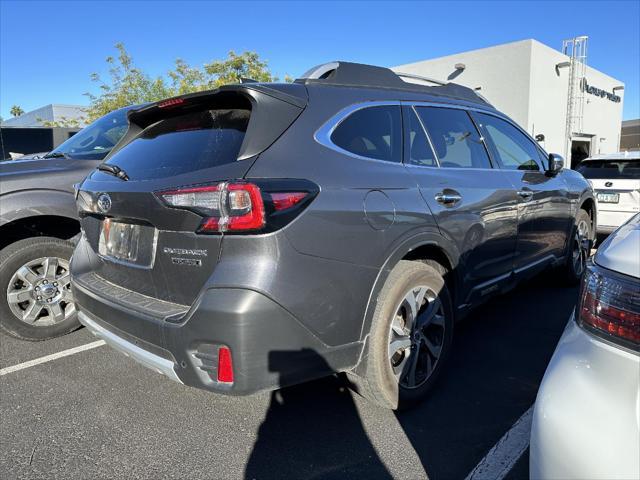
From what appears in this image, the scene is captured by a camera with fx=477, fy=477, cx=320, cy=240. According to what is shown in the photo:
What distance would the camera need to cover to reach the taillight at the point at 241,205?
206 centimetres

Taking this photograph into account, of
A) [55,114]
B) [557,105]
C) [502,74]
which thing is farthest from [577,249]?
[55,114]

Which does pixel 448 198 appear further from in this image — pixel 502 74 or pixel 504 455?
pixel 502 74

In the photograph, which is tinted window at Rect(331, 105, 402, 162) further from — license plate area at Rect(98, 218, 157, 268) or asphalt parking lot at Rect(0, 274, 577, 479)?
asphalt parking lot at Rect(0, 274, 577, 479)

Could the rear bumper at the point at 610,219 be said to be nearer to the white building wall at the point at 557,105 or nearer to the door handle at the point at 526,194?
the door handle at the point at 526,194

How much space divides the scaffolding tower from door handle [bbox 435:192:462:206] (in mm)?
22168

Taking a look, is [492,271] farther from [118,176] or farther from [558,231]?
[118,176]

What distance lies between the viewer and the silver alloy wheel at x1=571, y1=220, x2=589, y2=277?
5.38m

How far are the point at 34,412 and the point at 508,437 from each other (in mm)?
2891

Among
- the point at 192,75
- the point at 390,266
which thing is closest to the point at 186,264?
the point at 390,266

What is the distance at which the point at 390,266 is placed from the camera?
8.46ft

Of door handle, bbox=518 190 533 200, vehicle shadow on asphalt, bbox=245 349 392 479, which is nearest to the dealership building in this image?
door handle, bbox=518 190 533 200

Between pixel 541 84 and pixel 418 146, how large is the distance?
19795 millimetres

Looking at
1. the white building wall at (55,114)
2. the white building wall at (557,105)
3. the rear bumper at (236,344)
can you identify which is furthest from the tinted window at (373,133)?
the white building wall at (55,114)

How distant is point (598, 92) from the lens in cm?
2491
